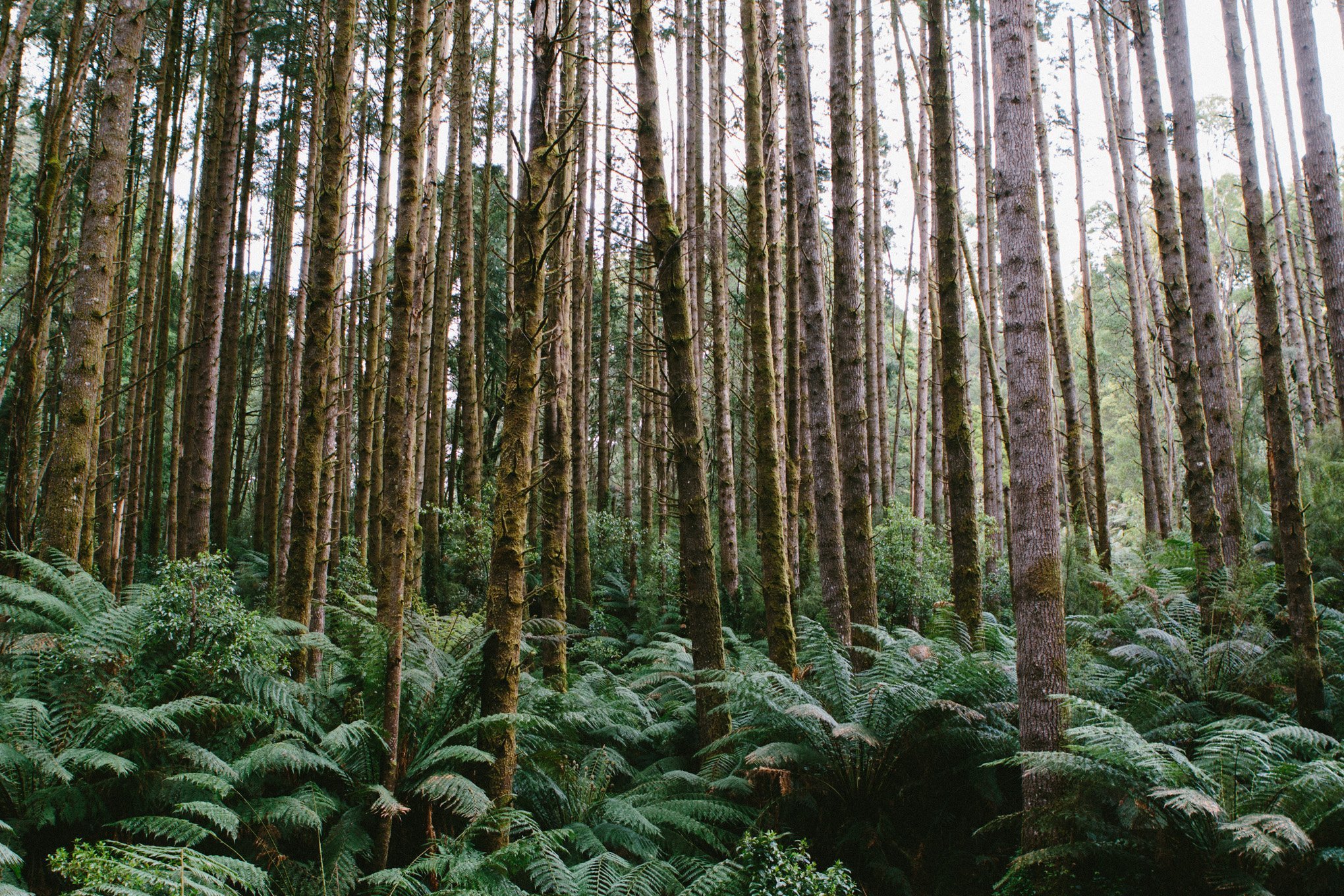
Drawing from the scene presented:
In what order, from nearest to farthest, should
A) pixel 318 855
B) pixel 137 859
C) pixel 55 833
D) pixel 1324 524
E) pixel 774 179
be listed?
1. pixel 137 859
2. pixel 55 833
3. pixel 318 855
4. pixel 1324 524
5. pixel 774 179

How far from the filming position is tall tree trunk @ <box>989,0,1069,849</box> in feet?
11.4

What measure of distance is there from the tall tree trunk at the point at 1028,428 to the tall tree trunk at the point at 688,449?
6.37 feet

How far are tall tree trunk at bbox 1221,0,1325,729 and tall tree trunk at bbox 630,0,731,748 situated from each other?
332cm

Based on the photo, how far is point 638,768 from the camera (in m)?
5.39

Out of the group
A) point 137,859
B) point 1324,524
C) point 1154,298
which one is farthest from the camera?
point 1154,298

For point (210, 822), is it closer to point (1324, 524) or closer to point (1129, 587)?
point (1129, 587)

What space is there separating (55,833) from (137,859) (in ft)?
3.71

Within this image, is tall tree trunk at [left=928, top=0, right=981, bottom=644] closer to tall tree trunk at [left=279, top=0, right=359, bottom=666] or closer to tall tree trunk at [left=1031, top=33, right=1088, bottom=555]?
tall tree trunk at [left=279, top=0, right=359, bottom=666]

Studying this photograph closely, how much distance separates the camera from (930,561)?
11.1 metres

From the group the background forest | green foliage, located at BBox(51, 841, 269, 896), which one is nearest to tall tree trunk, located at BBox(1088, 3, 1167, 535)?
the background forest

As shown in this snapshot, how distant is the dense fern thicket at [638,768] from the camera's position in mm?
3080

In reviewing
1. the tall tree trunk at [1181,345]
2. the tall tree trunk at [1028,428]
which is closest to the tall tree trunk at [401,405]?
the tall tree trunk at [1028,428]

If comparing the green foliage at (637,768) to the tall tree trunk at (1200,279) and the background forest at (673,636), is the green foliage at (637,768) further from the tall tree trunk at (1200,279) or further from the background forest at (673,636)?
the tall tree trunk at (1200,279)

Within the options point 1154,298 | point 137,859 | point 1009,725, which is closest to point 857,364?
point 1009,725
